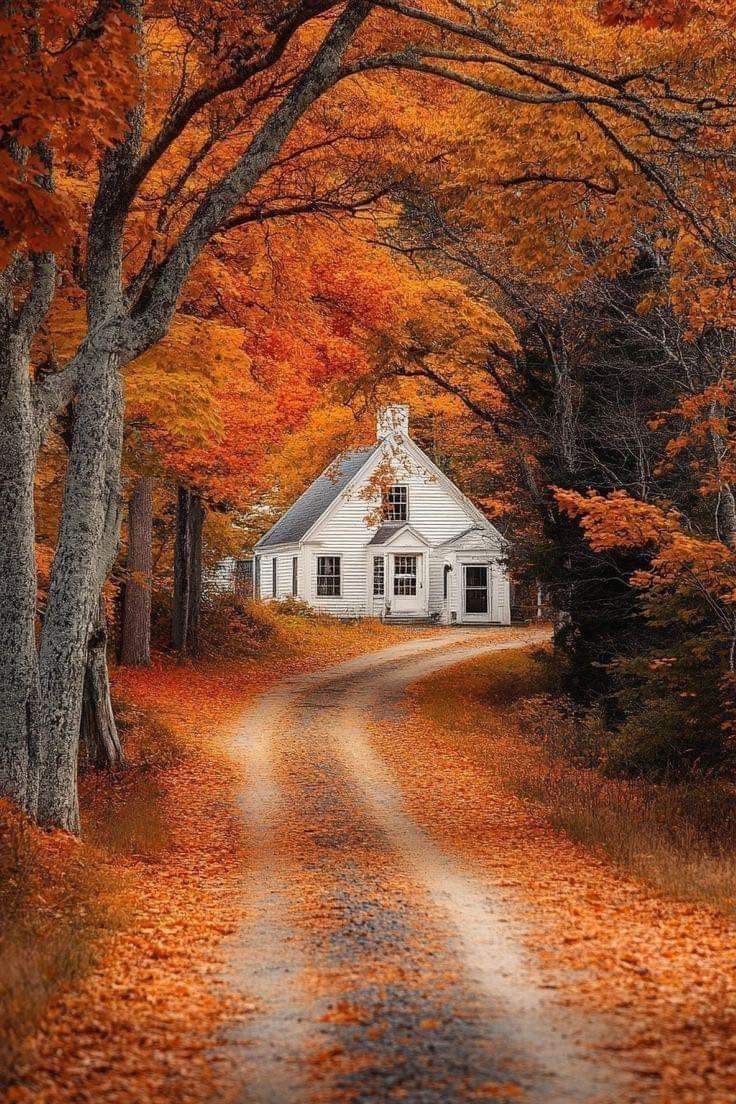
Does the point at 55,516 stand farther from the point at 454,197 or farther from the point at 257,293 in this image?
the point at 454,197

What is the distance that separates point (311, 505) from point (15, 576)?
41.0 m

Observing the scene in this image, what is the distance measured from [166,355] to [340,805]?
6.99m

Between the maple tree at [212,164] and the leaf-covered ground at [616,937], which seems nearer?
the leaf-covered ground at [616,937]

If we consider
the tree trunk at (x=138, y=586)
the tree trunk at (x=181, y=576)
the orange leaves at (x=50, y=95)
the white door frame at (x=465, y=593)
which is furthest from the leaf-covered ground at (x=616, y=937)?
the white door frame at (x=465, y=593)

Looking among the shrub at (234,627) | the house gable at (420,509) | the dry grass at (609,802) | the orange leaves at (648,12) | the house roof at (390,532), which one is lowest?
the dry grass at (609,802)

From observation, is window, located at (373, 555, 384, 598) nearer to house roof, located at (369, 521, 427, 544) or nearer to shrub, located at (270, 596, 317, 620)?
house roof, located at (369, 521, 427, 544)

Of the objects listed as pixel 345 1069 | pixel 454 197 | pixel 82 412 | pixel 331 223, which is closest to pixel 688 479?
pixel 454 197

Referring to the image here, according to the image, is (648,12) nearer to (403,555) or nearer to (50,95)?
(50,95)

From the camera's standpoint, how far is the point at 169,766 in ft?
53.8

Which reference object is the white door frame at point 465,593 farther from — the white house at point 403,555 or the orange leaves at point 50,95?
the orange leaves at point 50,95

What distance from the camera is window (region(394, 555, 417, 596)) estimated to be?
47844mm

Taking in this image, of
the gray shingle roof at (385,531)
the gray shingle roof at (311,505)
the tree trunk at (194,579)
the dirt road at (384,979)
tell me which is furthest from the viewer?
the gray shingle roof at (311,505)

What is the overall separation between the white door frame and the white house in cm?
4

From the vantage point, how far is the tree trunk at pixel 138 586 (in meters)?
25.8
